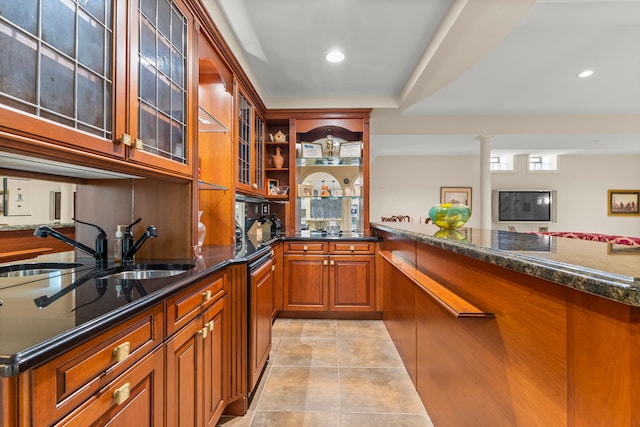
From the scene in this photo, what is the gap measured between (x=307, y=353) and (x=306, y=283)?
86 cm

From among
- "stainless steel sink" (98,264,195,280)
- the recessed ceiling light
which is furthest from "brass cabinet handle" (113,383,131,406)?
the recessed ceiling light

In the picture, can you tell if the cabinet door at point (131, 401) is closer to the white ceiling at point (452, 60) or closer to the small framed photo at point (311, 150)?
A: the white ceiling at point (452, 60)

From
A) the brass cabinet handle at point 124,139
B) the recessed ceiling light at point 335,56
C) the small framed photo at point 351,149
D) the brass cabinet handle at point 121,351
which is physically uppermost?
the recessed ceiling light at point 335,56

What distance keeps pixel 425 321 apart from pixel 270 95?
3044 millimetres

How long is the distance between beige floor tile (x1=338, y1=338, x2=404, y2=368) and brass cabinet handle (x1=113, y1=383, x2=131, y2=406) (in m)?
1.77

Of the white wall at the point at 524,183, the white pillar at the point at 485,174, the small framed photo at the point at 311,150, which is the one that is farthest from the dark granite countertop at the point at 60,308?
the white wall at the point at 524,183

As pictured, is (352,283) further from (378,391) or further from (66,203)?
(66,203)

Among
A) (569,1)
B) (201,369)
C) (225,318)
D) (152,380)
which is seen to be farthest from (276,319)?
(569,1)

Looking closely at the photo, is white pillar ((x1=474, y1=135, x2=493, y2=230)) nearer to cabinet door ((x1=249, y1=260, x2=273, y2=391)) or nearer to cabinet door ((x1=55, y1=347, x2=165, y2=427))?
cabinet door ((x1=249, y1=260, x2=273, y2=391))

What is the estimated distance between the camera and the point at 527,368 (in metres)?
0.90

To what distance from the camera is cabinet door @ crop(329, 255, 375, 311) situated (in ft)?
10.7

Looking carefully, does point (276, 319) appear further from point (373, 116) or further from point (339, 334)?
point (373, 116)

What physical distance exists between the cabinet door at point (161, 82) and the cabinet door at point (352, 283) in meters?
1.97

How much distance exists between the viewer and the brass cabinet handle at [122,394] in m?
0.79
